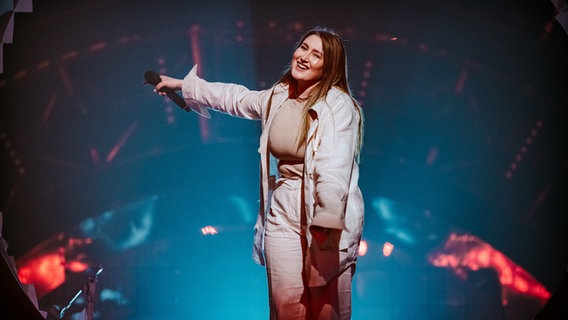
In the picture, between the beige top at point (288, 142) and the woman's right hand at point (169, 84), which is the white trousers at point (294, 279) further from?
the woman's right hand at point (169, 84)

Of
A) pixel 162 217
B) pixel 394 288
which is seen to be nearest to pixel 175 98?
pixel 162 217

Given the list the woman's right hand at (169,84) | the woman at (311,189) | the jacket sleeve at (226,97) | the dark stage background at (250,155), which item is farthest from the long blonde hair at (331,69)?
the dark stage background at (250,155)

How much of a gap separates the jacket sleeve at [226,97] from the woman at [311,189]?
64mm

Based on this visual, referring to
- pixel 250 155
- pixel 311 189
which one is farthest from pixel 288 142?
pixel 250 155

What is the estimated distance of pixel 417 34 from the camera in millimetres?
2773

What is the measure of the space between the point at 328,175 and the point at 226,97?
570 mm

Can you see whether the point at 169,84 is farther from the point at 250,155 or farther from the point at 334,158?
the point at 250,155

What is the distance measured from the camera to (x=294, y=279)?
60.4 inches

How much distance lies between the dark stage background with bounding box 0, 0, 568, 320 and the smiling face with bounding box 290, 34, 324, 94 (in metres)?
1.13

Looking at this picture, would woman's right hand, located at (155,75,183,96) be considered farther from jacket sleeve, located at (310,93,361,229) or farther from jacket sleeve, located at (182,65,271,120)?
jacket sleeve, located at (310,93,361,229)

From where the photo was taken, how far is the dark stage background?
2781mm

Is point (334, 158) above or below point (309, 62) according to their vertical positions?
below

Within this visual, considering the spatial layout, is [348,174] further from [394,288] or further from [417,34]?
[394,288]

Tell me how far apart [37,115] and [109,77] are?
460mm
